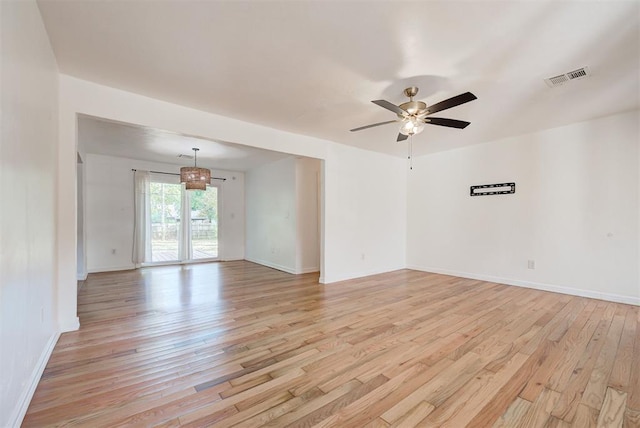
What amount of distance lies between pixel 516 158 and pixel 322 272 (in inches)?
152

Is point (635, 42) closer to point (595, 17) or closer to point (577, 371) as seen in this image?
point (595, 17)

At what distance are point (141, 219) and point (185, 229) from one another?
0.99m

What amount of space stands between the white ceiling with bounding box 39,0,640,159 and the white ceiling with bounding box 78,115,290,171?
1327 mm

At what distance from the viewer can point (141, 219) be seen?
636cm

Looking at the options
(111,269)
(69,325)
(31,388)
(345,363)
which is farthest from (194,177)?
(345,363)

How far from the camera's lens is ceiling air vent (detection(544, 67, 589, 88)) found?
260 cm

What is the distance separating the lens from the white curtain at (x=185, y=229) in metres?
6.98

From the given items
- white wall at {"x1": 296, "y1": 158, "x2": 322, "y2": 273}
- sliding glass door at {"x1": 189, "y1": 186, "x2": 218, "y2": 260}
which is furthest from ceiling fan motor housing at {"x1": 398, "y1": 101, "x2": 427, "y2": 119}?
sliding glass door at {"x1": 189, "y1": 186, "x2": 218, "y2": 260}

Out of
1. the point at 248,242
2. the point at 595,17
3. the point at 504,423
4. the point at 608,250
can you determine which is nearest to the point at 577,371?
the point at 504,423

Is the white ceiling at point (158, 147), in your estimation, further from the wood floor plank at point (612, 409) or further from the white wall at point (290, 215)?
the wood floor plank at point (612, 409)

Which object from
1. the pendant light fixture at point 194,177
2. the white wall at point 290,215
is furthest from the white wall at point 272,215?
the pendant light fixture at point 194,177

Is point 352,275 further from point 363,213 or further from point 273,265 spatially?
point 273,265

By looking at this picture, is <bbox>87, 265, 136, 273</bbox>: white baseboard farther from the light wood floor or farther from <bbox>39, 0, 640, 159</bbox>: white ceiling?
<bbox>39, 0, 640, 159</bbox>: white ceiling

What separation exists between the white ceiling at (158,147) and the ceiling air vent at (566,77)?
12.9 feet
